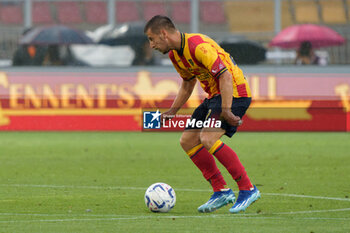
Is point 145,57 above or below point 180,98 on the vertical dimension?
below

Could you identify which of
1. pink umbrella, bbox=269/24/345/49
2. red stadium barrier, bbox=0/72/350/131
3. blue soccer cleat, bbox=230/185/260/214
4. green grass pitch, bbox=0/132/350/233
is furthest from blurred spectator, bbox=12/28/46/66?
blue soccer cleat, bbox=230/185/260/214

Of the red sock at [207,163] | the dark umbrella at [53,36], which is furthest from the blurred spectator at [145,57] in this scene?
the red sock at [207,163]

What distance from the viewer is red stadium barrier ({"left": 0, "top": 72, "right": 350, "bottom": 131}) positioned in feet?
68.8

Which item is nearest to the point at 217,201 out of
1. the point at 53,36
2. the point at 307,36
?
the point at 53,36

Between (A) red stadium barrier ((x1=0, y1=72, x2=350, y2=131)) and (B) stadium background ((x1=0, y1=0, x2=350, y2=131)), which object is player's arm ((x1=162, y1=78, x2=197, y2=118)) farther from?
(B) stadium background ((x1=0, y1=0, x2=350, y2=131))

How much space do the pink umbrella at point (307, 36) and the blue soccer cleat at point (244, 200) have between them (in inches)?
564

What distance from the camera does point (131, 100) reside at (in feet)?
69.9

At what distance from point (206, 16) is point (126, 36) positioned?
215 cm

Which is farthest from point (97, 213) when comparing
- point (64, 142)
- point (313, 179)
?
point (64, 142)

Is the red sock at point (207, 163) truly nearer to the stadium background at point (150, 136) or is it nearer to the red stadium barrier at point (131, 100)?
the stadium background at point (150, 136)

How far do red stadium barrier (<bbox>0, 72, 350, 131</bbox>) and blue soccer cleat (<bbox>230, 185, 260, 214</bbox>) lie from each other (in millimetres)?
11894

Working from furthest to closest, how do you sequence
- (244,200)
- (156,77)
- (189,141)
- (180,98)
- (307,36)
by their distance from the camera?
(307,36), (156,77), (180,98), (189,141), (244,200)

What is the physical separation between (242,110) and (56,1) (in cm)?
1571

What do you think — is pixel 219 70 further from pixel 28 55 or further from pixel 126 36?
pixel 28 55
